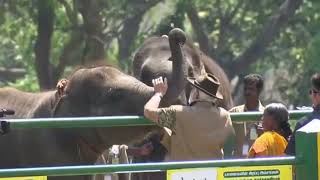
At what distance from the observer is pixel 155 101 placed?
5438mm

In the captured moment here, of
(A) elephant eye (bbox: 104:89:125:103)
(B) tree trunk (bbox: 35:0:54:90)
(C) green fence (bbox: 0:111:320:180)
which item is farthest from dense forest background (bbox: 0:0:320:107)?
(C) green fence (bbox: 0:111:320:180)

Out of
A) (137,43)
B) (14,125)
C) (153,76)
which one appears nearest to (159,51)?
(153,76)

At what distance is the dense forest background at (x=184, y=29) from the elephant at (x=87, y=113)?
9.63 metres

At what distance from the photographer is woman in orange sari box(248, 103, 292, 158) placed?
571cm

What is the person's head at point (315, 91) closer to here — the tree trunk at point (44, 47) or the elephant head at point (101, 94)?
the elephant head at point (101, 94)

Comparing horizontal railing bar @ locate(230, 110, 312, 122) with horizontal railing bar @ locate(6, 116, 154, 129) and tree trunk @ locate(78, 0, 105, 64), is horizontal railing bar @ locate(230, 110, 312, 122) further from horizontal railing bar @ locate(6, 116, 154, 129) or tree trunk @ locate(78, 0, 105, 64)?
tree trunk @ locate(78, 0, 105, 64)

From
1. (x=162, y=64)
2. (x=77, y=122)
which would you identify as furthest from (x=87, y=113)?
(x=162, y=64)

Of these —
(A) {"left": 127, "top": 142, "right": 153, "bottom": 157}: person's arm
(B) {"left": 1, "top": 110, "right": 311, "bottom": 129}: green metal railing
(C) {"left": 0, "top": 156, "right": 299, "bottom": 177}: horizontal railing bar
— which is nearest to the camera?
(C) {"left": 0, "top": 156, "right": 299, "bottom": 177}: horizontal railing bar

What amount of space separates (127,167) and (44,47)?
13373 mm

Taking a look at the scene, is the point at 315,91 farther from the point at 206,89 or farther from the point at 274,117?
the point at 206,89

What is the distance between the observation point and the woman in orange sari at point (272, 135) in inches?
225

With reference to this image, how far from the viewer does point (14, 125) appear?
4.80 meters

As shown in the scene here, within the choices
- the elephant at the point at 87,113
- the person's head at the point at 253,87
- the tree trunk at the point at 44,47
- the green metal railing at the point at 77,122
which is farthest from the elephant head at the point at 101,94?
the tree trunk at the point at 44,47

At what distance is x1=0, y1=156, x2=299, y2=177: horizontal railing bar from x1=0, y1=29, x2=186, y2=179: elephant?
1.07 metres
